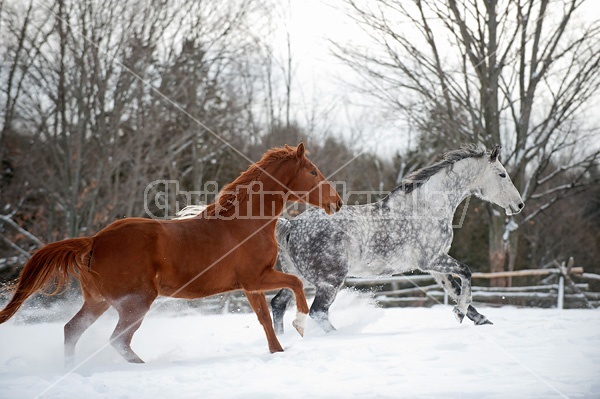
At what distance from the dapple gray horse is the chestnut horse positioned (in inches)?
44.9

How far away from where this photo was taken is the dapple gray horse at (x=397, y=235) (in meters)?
6.58

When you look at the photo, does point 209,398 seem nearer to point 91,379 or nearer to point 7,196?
point 91,379

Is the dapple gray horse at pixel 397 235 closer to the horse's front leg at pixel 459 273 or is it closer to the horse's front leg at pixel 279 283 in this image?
the horse's front leg at pixel 459 273

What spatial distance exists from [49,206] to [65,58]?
4.49 metres

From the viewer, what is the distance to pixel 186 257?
486 cm

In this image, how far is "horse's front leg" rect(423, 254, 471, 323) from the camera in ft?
21.7

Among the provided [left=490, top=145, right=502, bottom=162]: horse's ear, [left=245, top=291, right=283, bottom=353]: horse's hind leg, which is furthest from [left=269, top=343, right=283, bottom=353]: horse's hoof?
[left=490, top=145, right=502, bottom=162]: horse's ear

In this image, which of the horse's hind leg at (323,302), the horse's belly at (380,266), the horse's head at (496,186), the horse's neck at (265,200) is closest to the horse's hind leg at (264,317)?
the horse's neck at (265,200)

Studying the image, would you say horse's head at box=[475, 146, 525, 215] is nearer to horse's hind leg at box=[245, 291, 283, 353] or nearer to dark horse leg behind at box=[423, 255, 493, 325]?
dark horse leg behind at box=[423, 255, 493, 325]

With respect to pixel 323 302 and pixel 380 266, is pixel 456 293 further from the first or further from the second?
pixel 323 302

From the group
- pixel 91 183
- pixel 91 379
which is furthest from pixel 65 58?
pixel 91 379

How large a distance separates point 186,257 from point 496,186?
4.27 m

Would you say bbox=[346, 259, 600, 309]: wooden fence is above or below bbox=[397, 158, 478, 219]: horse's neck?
below

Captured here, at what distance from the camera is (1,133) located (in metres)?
13.9
